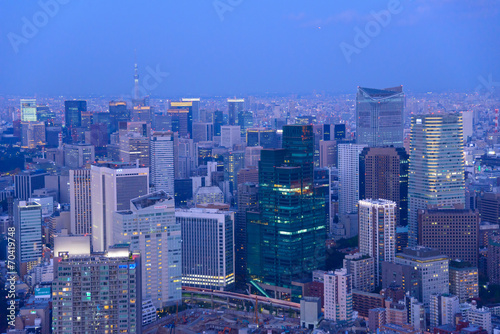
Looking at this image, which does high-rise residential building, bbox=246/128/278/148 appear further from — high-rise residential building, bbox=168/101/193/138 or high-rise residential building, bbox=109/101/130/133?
high-rise residential building, bbox=109/101/130/133

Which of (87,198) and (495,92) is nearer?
(495,92)

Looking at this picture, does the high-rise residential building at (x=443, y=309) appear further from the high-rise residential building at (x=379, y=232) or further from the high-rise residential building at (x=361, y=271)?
the high-rise residential building at (x=379, y=232)

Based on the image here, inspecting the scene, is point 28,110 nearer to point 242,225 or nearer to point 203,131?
point 203,131

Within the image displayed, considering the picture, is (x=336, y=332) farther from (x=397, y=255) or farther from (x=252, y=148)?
(x=252, y=148)

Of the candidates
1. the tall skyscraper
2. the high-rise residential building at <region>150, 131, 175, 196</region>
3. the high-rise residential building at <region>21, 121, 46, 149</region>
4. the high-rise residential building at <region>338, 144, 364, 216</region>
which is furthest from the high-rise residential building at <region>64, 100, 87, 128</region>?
the high-rise residential building at <region>338, 144, 364, 216</region>

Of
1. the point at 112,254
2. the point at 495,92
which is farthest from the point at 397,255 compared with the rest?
the point at 112,254

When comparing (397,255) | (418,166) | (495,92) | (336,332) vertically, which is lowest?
(336,332)

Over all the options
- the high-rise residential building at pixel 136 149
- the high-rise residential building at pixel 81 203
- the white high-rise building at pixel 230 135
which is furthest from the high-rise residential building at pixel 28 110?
the white high-rise building at pixel 230 135
